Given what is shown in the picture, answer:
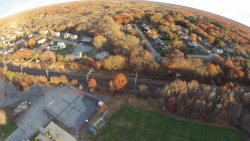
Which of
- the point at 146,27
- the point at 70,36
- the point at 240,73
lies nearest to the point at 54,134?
the point at 240,73

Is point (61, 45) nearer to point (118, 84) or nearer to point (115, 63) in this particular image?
point (115, 63)

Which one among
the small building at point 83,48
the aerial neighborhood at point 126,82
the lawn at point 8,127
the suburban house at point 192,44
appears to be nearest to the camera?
the lawn at point 8,127

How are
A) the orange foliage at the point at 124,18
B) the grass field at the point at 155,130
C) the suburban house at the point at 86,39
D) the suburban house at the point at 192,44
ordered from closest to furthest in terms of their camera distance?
the grass field at the point at 155,130 → the suburban house at the point at 192,44 → the suburban house at the point at 86,39 → the orange foliage at the point at 124,18

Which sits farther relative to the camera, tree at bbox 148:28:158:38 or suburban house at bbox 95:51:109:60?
tree at bbox 148:28:158:38

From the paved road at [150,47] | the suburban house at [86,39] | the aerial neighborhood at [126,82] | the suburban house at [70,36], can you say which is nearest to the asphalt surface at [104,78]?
the aerial neighborhood at [126,82]

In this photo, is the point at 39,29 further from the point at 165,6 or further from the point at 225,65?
the point at 225,65

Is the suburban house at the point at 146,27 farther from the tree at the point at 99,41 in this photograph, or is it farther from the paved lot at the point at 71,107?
the paved lot at the point at 71,107

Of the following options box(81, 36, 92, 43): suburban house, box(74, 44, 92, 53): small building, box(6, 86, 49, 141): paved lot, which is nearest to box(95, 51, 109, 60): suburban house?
box(74, 44, 92, 53): small building

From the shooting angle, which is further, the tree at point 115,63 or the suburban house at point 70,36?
the suburban house at point 70,36

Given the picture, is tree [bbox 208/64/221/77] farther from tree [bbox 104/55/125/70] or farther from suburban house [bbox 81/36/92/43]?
suburban house [bbox 81/36/92/43]
